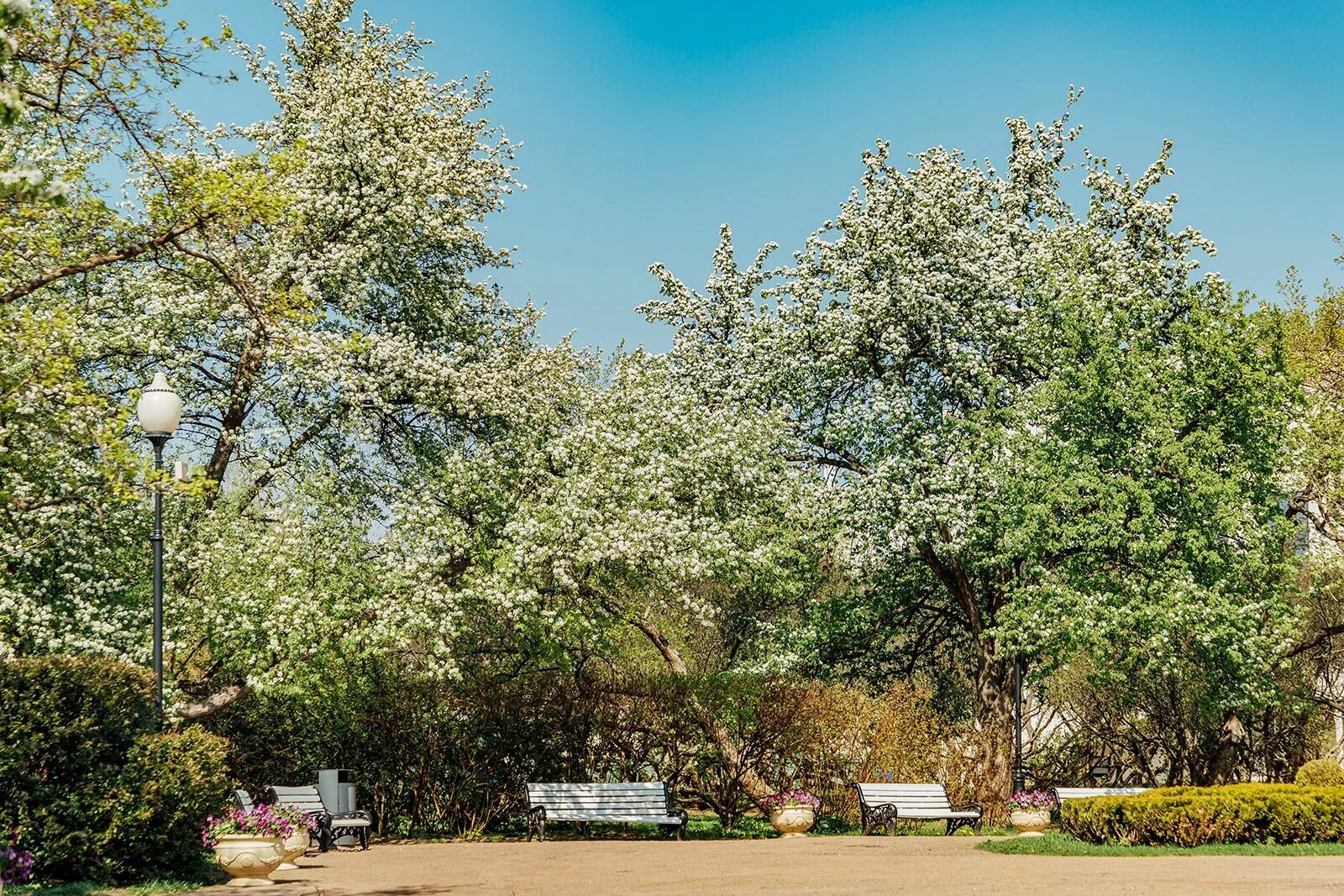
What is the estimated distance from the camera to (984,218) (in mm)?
24875

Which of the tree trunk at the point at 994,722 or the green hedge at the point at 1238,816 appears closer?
the green hedge at the point at 1238,816

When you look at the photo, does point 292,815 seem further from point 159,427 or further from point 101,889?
point 159,427

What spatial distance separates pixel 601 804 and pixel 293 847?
6.35 meters

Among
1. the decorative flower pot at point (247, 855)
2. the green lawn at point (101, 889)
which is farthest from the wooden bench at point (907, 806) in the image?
the green lawn at point (101, 889)

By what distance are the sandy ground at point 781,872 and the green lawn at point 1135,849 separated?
1.40 ft

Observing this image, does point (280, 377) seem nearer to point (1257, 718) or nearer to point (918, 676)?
point (918, 676)

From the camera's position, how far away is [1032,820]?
20.2 metres

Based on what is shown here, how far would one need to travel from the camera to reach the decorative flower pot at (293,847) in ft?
48.4

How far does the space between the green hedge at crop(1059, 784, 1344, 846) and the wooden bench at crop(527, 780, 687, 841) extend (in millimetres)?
7531

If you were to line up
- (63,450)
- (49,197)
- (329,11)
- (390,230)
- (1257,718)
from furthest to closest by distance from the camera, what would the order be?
1. (1257,718)
2. (329,11)
3. (390,230)
4. (63,450)
5. (49,197)

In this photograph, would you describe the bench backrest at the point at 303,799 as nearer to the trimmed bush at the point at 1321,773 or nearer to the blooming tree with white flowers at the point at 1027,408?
the blooming tree with white flowers at the point at 1027,408

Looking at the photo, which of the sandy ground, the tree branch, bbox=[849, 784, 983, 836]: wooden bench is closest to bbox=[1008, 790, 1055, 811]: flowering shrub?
bbox=[849, 784, 983, 836]: wooden bench

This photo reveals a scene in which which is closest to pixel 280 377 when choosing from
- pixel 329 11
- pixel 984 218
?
pixel 329 11

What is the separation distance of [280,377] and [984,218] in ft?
45.0
